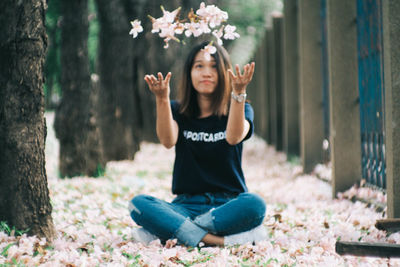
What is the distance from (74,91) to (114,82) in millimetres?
2495

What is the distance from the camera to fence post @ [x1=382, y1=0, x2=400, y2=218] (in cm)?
288

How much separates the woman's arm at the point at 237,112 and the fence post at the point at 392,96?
0.92m

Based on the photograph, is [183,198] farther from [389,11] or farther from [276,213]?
[389,11]

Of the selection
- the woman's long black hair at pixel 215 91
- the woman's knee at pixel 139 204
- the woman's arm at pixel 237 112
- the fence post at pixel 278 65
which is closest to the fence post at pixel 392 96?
the woman's arm at pixel 237 112

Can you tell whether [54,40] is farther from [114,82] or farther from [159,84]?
[159,84]

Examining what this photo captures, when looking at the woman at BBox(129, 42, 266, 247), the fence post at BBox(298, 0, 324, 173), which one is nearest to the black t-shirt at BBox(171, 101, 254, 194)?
the woman at BBox(129, 42, 266, 247)

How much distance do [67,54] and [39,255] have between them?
3.67 metres

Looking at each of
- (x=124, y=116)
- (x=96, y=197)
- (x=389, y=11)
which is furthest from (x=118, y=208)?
(x=124, y=116)

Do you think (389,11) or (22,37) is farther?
(389,11)

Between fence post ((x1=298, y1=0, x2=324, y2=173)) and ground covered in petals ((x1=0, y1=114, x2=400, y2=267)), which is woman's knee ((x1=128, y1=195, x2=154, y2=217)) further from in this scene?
fence post ((x1=298, y1=0, x2=324, y2=173))

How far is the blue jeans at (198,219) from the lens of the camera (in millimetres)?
2838

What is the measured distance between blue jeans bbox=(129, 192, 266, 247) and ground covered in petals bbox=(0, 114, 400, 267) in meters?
0.09

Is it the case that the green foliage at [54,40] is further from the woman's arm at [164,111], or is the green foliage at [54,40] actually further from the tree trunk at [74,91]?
the woman's arm at [164,111]

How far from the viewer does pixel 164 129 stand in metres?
3.06
